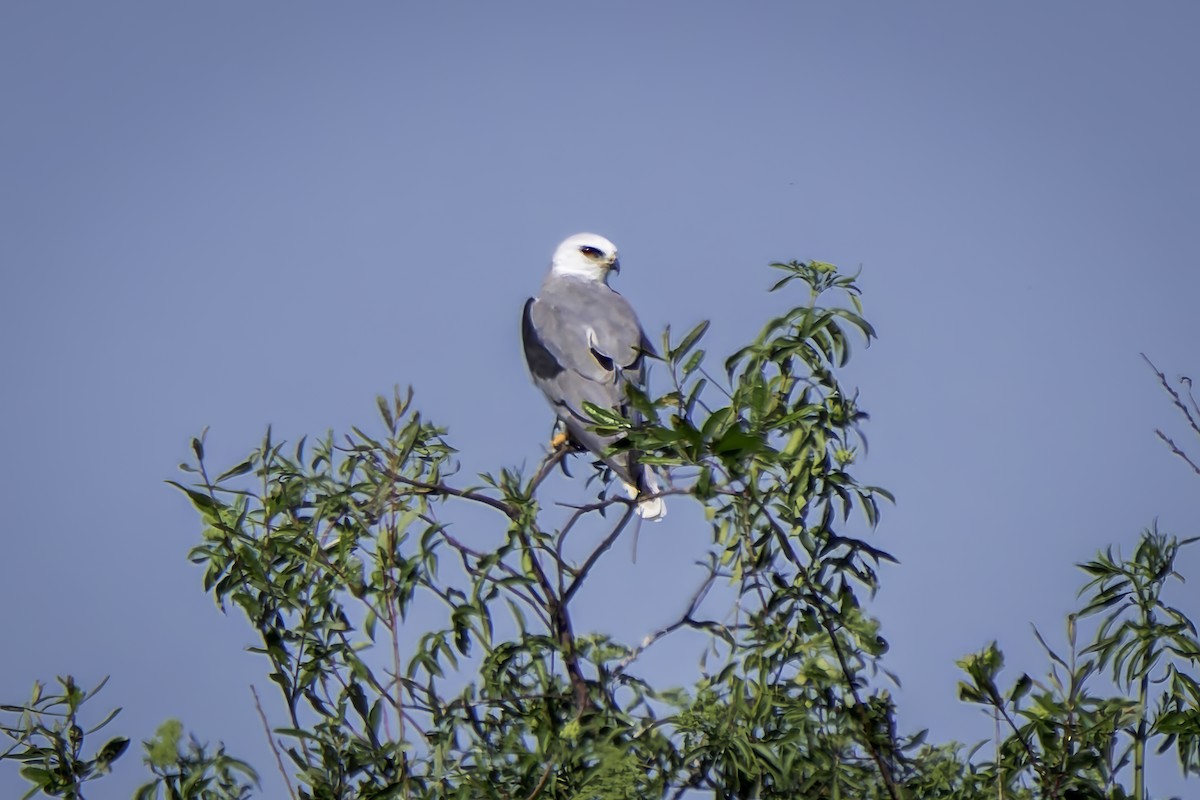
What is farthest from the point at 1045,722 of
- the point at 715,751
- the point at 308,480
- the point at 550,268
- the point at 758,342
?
the point at 550,268

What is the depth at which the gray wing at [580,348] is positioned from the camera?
6.70 meters

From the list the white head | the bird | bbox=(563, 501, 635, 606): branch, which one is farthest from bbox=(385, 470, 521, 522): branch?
the white head

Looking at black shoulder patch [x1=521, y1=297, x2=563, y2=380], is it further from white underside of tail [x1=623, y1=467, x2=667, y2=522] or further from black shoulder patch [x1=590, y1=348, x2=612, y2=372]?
white underside of tail [x1=623, y1=467, x2=667, y2=522]

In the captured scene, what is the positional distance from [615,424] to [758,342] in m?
0.65

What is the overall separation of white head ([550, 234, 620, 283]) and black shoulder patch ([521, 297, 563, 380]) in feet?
2.88

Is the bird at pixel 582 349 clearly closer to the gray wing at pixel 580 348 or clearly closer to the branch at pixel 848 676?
the gray wing at pixel 580 348

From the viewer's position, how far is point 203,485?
13.4 feet

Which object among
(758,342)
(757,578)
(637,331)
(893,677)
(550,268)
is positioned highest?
(550,268)

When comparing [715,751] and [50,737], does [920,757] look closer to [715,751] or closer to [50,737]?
[715,751]

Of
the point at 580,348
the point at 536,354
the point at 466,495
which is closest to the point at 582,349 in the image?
the point at 580,348

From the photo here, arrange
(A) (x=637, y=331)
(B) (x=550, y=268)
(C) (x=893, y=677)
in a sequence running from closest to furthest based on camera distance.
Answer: (C) (x=893, y=677) < (A) (x=637, y=331) < (B) (x=550, y=268)

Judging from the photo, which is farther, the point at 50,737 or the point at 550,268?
the point at 550,268

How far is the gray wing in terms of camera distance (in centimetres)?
670

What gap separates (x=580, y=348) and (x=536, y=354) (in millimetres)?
318
